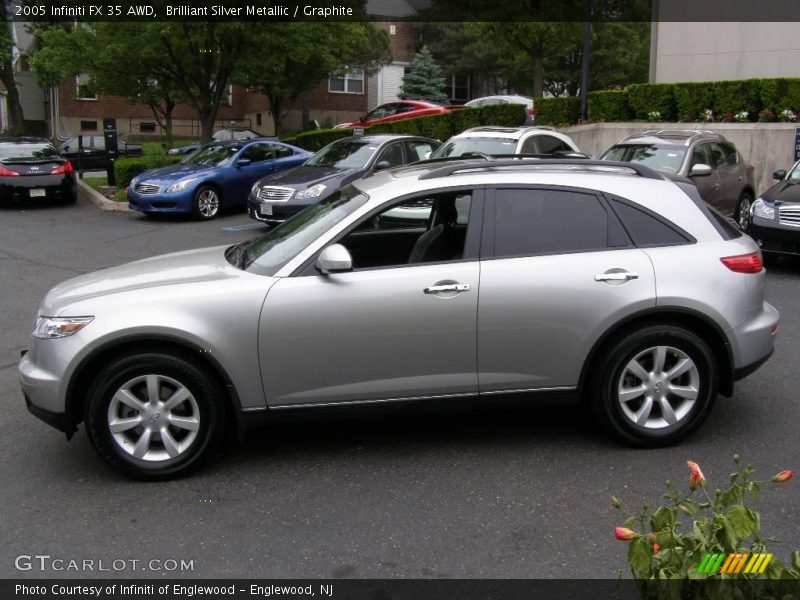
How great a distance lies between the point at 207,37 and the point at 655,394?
16999 millimetres

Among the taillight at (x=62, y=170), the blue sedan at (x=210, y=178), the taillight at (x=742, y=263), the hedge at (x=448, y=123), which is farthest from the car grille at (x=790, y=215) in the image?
the taillight at (x=62, y=170)

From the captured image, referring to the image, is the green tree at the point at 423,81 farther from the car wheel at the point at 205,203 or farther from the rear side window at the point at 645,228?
the rear side window at the point at 645,228

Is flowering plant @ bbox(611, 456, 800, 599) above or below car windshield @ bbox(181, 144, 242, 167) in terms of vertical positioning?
below

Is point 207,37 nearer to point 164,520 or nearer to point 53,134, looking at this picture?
point 164,520

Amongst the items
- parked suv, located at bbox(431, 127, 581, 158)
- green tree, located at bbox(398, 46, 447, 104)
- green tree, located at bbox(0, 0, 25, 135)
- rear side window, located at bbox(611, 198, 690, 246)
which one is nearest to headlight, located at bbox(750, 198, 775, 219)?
parked suv, located at bbox(431, 127, 581, 158)

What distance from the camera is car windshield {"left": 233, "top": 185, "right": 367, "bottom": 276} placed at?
501 centimetres

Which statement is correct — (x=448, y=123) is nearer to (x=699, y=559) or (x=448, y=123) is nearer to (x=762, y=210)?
(x=762, y=210)

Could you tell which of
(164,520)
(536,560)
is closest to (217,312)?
(164,520)

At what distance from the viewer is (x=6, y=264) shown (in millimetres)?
11773

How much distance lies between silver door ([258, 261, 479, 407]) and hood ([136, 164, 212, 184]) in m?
12.0

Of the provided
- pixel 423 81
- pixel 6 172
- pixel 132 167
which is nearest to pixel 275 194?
pixel 132 167

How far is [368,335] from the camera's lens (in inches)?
187

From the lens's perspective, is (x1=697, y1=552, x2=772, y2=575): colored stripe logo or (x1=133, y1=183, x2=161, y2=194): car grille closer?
(x1=697, y1=552, x2=772, y2=575): colored stripe logo

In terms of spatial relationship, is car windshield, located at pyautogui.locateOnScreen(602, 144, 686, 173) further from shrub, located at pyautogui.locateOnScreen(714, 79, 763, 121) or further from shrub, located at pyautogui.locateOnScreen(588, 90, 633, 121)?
shrub, located at pyautogui.locateOnScreen(588, 90, 633, 121)
